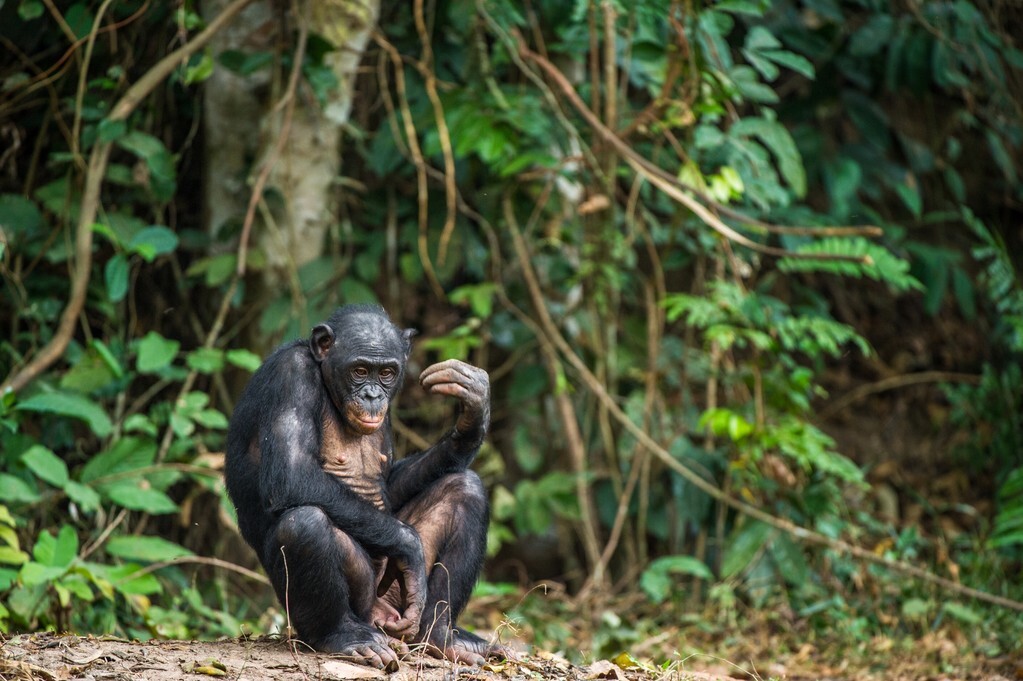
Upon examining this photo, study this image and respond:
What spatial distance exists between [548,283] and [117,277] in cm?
338

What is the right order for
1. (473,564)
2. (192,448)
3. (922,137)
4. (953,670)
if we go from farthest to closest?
(922,137), (192,448), (953,670), (473,564)

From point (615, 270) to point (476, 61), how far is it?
1875 millimetres

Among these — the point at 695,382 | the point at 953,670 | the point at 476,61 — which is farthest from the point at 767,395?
the point at 476,61

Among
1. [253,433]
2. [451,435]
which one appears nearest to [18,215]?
[253,433]

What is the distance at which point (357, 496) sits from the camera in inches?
210

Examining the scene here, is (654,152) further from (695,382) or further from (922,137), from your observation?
(922,137)

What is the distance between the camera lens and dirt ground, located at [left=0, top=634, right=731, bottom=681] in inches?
187

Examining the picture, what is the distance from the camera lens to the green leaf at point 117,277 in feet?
24.7

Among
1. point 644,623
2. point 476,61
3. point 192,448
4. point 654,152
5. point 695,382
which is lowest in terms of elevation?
Answer: point 644,623

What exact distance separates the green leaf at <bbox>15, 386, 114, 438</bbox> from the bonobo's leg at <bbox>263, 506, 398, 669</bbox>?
7.42ft

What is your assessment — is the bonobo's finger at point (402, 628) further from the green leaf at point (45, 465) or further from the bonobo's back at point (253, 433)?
the green leaf at point (45, 465)

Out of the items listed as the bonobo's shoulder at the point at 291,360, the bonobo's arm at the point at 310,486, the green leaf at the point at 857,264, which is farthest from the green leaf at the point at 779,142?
the bonobo's arm at the point at 310,486

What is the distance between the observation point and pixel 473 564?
220 inches

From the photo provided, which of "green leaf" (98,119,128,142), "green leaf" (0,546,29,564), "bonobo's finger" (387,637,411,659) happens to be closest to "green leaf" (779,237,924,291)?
"bonobo's finger" (387,637,411,659)
